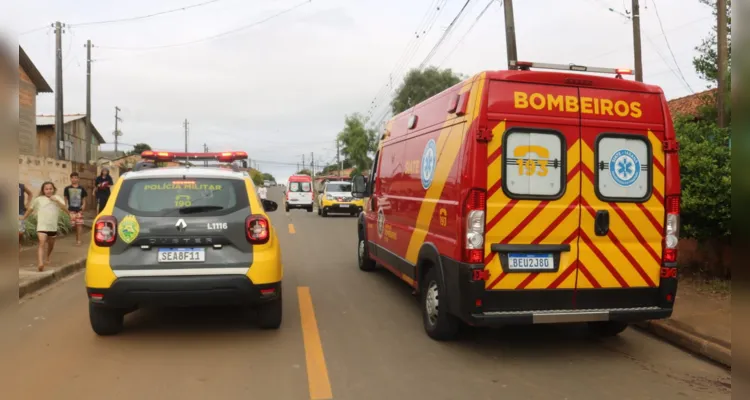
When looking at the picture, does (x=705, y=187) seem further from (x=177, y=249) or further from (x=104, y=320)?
(x=104, y=320)

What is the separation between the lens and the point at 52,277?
8672 mm

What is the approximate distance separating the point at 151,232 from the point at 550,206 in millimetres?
3585

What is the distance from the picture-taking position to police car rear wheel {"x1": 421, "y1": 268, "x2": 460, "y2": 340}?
528cm

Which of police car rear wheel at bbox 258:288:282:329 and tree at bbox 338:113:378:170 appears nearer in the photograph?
police car rear wheel at bbox 258:288:282:329

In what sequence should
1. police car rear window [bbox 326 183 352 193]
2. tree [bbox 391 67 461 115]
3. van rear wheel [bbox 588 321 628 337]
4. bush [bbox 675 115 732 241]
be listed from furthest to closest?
tree [bbox 391 67 461 115] → police car rear window [bbox 326 183 352 193] → bush [bbox 675 115 732 241] → van rear wheel [bbox 588 321 628 337]

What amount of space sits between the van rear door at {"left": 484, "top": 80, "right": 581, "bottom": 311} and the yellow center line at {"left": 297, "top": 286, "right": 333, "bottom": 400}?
4.87ft

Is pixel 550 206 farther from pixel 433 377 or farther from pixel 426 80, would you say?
pixel 426 80

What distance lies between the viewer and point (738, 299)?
1790 mm

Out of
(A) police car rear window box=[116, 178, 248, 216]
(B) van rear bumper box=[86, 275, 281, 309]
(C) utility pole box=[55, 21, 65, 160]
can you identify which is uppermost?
(C) utility pole box=[55, 21, 65, 160]

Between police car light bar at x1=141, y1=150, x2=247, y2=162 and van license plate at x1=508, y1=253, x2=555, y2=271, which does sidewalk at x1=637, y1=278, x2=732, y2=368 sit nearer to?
van license plate at x1=508, y1=253, x2=555, y2=271

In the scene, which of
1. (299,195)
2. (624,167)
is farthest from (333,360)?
(299,195)

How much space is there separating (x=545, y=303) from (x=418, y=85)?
34.6 m

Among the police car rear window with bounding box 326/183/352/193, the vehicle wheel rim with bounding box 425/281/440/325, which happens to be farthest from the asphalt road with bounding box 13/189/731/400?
the police car rear window with bounding box 326/183/352/193

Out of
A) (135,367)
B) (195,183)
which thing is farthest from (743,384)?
(195,183)
